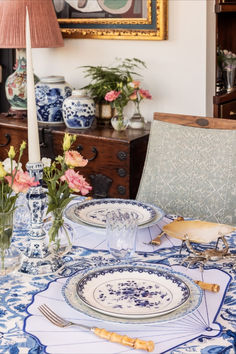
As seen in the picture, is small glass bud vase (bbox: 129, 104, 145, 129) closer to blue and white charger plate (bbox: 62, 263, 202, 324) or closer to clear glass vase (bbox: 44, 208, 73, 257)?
clear glass vase (bbox: 44, 208, 73, 257)

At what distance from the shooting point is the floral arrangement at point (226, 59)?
10.6 feet

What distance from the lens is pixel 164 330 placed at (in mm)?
1156

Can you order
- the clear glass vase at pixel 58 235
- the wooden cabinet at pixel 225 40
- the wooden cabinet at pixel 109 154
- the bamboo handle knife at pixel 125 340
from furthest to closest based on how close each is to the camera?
1. the wooden cabinet at pixel 225 40
2. the wooden cabinet at pixel 109 154
3. the clear glass vase at pixel 58 235
4. the bamboo handle knife at pixel 125 340

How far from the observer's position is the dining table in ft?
3.62

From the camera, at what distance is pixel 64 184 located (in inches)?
56.4

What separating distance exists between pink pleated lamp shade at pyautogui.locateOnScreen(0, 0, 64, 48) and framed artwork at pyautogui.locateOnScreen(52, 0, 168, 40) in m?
0.26

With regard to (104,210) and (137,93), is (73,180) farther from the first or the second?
(137,93)

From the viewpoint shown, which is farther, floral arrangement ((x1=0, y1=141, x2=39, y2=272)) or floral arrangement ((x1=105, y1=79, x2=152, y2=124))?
floral arrangement ((x1=105, y1=79, x2=152, y2=124))

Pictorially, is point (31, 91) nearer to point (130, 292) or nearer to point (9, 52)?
point (130, 292)

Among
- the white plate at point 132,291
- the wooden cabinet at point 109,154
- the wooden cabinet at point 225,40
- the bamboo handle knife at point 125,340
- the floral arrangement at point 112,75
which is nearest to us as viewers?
the bamboo handle knife at point 125,340

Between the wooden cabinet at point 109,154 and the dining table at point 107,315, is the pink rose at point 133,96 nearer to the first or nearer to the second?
the wooden cabinet at point 109,154

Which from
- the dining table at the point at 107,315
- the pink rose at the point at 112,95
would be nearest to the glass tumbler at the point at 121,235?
the dining table at the point at 107,315

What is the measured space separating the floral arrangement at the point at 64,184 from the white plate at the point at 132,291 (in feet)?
0.58

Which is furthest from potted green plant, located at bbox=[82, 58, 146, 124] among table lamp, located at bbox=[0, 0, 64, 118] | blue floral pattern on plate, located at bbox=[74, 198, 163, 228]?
blue floral pattern on plate, located at bbox=[74, 198, 163, 228]
